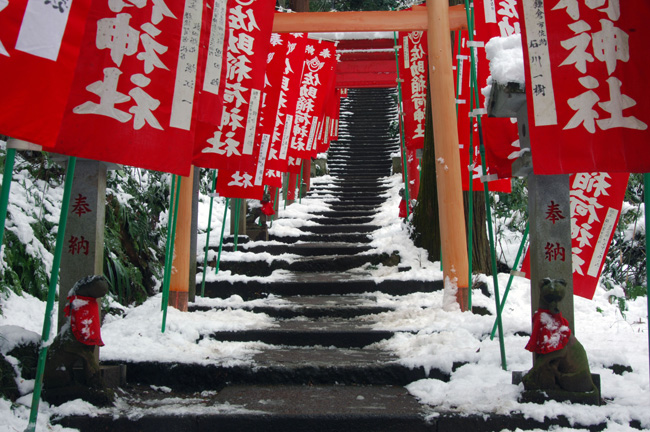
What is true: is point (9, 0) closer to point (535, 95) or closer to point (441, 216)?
point (535, 95)

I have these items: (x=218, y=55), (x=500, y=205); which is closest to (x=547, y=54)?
(x=218, y=55)

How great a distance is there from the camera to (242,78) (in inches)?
205

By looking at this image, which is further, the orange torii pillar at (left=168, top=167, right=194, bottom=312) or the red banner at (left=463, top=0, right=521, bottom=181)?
the orange torii pillar at (left=168, top=167, right=194, bottom=312)

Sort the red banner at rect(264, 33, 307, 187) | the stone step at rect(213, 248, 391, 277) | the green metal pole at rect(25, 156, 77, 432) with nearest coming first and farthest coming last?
1. the green metal pole at rect(25, 156, 77, 432)
2. the stone step at rect(213, 248, 391, 277)
3. the red banner at rect(264, 33, 307, 187)

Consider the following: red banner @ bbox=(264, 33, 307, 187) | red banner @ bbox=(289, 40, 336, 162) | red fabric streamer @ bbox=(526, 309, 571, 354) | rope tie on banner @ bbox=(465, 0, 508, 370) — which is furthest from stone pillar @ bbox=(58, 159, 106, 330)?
red banner @ bbox=(289, 40, 336, 162)

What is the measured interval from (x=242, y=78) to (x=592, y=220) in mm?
3393

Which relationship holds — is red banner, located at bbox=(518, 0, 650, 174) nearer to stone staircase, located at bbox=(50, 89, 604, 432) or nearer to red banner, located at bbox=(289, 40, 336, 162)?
stone staircase, located at bbox=(50, 89, 604, 432)

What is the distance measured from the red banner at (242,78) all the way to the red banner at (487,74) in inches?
79.2

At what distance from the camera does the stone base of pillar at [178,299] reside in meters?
5.12

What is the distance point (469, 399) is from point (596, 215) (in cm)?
224

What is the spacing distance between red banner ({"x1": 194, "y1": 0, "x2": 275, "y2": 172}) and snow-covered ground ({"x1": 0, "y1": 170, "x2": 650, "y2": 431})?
1554 mm

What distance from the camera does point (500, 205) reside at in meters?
9.15

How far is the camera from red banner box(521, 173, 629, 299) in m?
4.55

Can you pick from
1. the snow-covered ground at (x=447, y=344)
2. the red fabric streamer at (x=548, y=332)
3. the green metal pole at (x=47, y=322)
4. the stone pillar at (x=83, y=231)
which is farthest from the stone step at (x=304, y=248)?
the green metal pole at (x=47, y=322)
